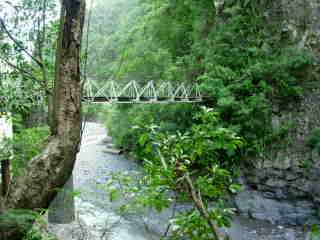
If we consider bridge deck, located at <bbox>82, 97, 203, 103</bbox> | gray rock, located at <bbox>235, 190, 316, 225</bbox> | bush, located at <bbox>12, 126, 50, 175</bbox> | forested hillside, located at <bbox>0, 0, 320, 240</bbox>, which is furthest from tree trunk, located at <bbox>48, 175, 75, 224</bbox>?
gray rock, located at <bbox>235, 190, 316, 225</bbox>

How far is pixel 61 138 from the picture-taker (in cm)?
111

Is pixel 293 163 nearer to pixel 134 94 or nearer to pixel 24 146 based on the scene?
pixel 134 94

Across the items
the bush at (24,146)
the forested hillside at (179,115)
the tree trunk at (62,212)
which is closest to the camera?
the forested hillside at (179,115)

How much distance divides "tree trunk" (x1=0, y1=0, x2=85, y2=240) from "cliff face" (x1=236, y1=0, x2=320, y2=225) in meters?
5.59

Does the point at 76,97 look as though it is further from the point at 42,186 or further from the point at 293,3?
the point at 293,3

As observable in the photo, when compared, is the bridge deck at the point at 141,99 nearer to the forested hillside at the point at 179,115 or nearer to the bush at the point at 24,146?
the forested hillside at the point at 179,115

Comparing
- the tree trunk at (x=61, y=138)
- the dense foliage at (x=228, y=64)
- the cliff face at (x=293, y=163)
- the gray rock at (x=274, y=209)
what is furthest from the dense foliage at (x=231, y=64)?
the tree trunk at (x=61, y=138)

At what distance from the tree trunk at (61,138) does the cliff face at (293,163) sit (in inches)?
220

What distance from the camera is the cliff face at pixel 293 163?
6176mm

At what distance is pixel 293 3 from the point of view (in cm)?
699

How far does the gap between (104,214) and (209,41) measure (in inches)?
174

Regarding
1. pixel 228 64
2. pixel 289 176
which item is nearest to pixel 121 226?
pixel 289 176

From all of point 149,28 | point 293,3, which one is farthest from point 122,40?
point 293,3

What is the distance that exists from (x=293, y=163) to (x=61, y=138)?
6.20 metres
